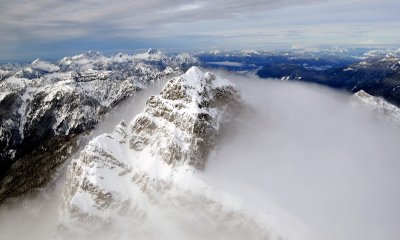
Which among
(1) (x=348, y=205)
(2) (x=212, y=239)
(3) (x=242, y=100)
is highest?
(3) (x=242, y=100)

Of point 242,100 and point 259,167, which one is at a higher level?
point 242,100

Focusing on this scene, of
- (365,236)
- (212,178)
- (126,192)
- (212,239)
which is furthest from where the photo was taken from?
(126,192)

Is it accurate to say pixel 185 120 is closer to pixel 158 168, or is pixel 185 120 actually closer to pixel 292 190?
pixel 158 168

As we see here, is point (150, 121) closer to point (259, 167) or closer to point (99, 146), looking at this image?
point (99, 146)

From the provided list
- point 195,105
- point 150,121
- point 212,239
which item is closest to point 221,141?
point 195,105

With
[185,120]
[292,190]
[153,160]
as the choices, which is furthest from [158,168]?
[292,190]

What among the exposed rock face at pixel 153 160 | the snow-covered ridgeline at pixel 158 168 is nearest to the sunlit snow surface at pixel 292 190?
the snow-covered ridgeline at pixel 158 168

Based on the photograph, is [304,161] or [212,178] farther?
[304,161]

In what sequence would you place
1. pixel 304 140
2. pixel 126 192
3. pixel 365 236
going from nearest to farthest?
pixel 365 236
pixel 126 192
pixel 304 140

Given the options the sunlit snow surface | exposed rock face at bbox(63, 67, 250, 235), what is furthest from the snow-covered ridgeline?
the sunlit snow surface
